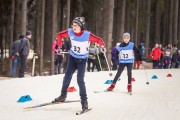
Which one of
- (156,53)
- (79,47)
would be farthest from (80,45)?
(156,53)

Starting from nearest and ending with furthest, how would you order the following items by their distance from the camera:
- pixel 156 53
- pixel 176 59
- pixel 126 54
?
pixel 126 54 < pixel 156 53 < pixel 176 59

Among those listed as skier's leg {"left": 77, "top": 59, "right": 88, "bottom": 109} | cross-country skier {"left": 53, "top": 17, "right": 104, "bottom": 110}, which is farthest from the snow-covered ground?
cross-country skier {"left": 53, "top": 17, "right": 104, "bottom": 110}

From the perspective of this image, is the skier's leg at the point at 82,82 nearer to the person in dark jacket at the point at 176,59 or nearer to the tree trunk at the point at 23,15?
the tree trunk at the point at 23,15

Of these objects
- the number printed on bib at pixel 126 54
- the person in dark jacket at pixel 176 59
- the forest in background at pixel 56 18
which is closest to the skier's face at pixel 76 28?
the number printed on bib at pixel 126 54

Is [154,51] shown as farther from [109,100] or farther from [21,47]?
[109,100]

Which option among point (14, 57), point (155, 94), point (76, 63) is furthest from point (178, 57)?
point (76, 63)

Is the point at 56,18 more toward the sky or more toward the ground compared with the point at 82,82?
more toward the sky

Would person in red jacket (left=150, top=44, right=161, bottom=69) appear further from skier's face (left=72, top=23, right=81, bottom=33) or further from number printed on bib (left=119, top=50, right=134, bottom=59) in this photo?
skier's face (left=72, top=23, right=81, bottom=33)

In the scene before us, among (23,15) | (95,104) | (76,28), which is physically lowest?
(95,104)

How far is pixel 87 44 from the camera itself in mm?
8633

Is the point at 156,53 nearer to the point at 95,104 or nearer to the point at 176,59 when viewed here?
the point at 176,59

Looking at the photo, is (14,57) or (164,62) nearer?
(14,57)

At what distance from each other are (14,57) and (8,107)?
8037 mm

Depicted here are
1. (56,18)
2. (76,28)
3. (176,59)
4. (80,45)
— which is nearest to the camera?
(76,28)
